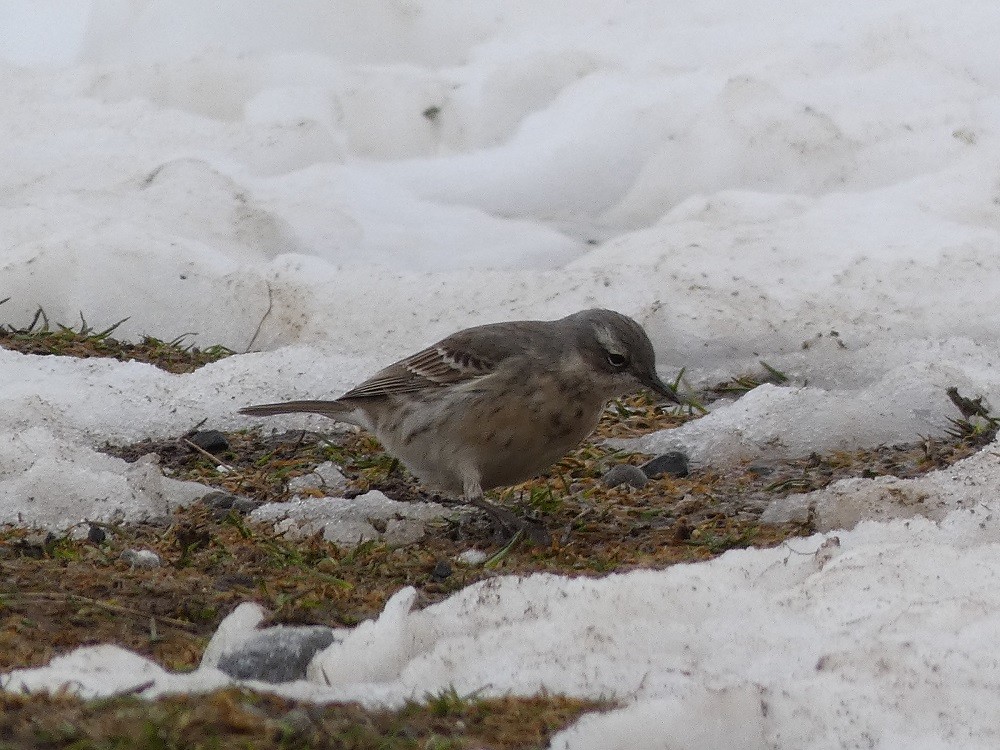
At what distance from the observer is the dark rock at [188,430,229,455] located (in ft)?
22.5

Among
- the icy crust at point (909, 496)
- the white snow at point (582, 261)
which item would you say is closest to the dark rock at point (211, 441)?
the white snow at point (582, 261)

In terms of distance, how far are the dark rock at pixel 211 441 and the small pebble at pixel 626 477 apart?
174 cm

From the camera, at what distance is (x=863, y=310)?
27.0 ft

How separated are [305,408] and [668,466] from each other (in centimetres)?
162

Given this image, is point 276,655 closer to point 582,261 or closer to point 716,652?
point 716,652

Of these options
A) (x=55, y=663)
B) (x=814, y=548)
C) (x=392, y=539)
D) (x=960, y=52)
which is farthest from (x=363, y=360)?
(x=960, y=52)

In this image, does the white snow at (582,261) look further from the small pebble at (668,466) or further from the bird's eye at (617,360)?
the bird's eye at (617,360)

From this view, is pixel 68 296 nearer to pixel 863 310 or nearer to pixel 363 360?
pixel 363 360

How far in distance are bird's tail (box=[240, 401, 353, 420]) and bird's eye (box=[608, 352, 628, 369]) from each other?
1290mm

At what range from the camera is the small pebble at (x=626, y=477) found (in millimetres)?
6348

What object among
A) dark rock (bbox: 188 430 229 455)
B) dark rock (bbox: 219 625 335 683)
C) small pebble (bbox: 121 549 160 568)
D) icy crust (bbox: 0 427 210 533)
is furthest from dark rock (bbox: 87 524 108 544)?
dark rock (bbox: 219 625 335 683)

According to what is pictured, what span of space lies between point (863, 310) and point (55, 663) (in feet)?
18.5

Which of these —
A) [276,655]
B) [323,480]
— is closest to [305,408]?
[323,480]

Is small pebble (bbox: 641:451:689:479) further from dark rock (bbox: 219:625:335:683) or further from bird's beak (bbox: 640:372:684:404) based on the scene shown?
dark rock (bbox: 219:625:335:683)
